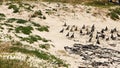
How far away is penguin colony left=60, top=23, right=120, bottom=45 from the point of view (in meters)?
41.0

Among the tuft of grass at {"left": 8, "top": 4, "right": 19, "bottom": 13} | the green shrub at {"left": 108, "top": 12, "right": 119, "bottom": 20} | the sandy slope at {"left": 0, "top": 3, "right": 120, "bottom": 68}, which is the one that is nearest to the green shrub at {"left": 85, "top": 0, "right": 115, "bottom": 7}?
the sandy slope at {"left": 0, "top": 3, "right": 120, "bottom": 68}

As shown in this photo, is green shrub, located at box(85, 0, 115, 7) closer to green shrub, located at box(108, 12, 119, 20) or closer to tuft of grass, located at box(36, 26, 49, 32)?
green shrub, located at box(108, 12, 119, 20)

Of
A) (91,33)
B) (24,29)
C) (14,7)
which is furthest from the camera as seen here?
(14,7)

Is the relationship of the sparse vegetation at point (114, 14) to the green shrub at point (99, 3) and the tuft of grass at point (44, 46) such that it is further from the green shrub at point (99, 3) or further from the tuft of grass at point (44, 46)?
the tuft of grass at point (44, 46)

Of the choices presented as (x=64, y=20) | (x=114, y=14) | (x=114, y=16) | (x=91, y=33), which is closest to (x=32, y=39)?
(x=91, y=33)

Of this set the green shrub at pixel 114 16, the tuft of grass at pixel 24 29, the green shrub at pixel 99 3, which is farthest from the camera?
the green shrub at pixel 99 3

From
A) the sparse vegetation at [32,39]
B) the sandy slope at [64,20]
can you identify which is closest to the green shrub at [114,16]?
the sandy slope at [64,20]

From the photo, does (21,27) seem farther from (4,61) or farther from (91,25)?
(4,61)

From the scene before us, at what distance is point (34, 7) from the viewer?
1971 inches

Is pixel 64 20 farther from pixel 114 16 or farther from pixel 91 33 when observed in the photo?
pixel 114 16

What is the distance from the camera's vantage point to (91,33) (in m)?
42.8

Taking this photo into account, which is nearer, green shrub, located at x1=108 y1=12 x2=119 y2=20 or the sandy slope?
the sandy slope

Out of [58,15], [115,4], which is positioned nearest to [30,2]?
[58,15]

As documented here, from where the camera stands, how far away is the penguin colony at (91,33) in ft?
135
